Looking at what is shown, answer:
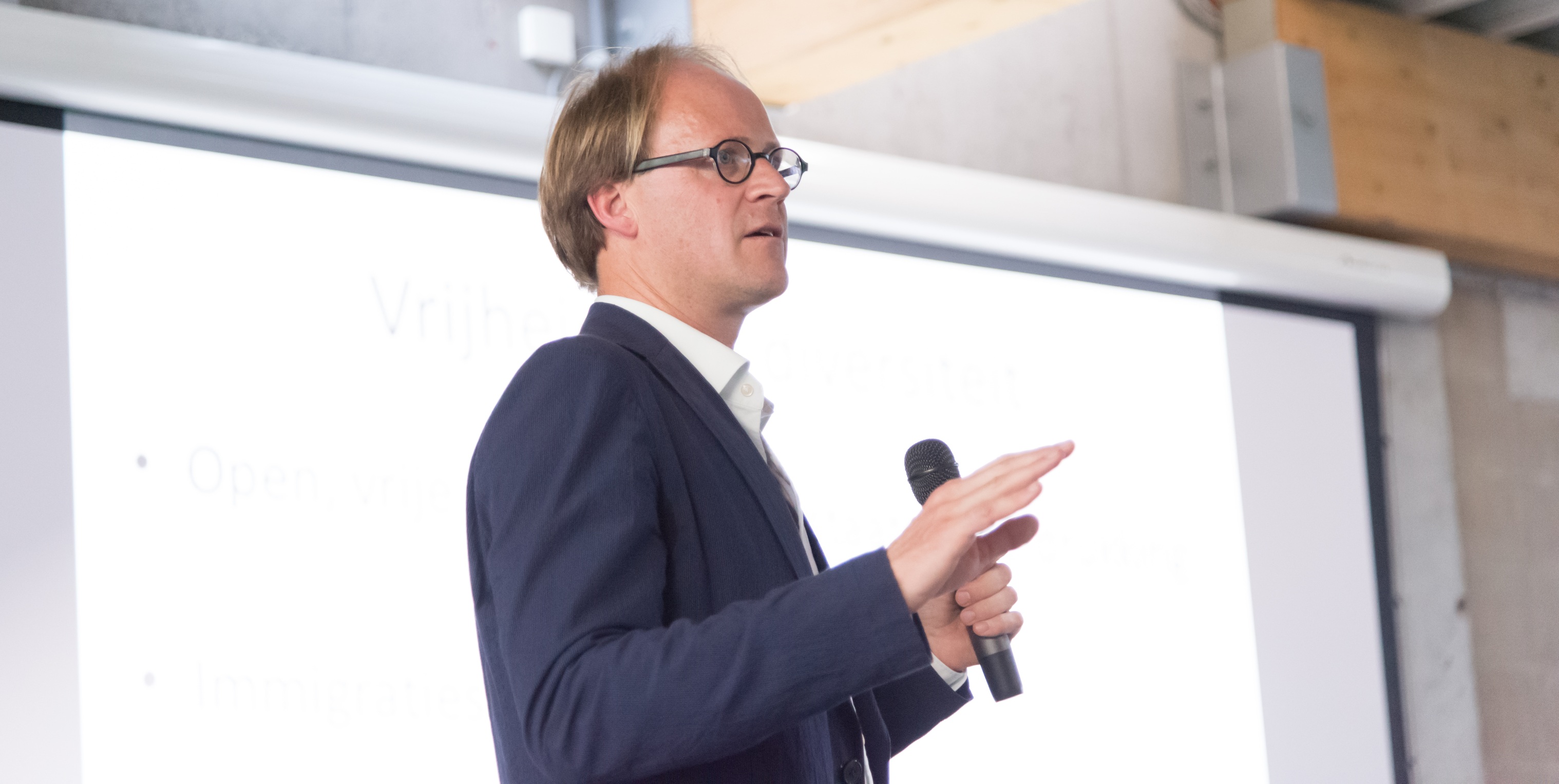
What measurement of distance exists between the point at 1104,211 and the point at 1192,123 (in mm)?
984

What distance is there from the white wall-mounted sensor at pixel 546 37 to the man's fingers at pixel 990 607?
2.31 m

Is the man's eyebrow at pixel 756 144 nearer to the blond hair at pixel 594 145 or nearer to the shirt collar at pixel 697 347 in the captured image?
the blond hair at pixel 594 145

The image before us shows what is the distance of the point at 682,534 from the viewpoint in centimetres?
120

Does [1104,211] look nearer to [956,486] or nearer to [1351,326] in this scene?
[1351,326]

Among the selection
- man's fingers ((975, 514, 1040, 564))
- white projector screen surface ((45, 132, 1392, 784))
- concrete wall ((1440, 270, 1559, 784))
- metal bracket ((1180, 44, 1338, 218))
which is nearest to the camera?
man's fingers ((975, 514, 1040, 564))

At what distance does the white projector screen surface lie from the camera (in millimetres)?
2516

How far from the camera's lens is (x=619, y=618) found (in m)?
1.10

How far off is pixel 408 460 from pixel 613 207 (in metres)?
1.41

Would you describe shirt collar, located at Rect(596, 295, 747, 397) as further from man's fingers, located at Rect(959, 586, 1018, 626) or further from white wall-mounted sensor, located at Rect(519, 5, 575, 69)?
white wall-mounted sensor, located at Rect(519, 5, 575, 69)

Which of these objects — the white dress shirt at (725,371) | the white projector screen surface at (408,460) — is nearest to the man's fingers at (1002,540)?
the white dress shirt at (725,371)

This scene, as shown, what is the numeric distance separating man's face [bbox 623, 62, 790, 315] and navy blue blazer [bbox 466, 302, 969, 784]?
0.47 ft

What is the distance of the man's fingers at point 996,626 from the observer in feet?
4.52

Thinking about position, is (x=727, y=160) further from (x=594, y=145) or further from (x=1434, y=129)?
(x=1434, y=129)

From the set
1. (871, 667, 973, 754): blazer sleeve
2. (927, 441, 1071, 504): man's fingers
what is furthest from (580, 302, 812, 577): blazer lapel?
(871, 667, 973, 754): blazer sleeve
